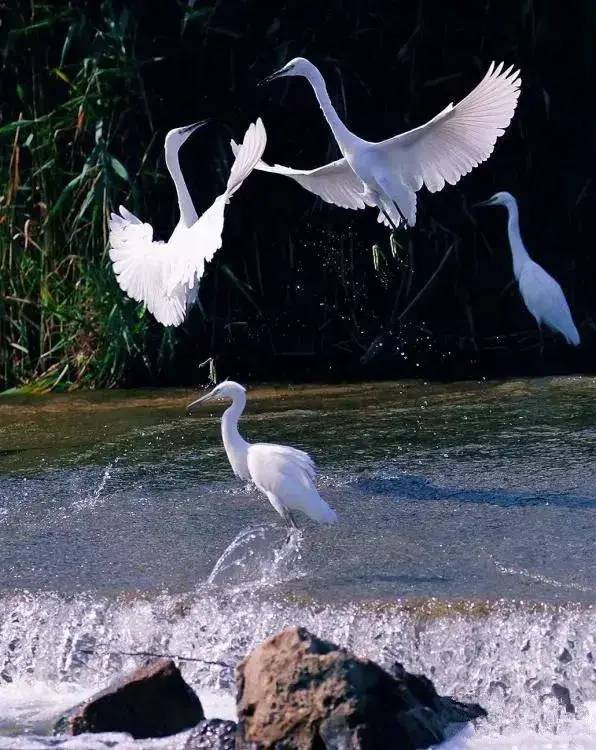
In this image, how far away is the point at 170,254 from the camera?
5742 millimetres

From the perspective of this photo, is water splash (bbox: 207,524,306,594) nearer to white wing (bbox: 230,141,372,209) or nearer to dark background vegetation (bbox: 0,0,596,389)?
white wing (bbox: 230,141,372,209)

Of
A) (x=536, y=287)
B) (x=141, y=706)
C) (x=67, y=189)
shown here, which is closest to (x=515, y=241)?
(x=536, y=287)

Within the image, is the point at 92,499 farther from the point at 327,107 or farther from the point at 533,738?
the point at 533,738

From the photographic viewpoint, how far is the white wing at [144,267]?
19.3ft

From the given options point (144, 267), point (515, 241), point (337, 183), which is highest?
point (337, 183)

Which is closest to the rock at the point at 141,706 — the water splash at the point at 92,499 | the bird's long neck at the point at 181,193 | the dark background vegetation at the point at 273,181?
the water splash at the point at 92,499

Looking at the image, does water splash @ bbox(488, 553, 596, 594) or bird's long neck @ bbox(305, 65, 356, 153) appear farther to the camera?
bird's long neck @ bbox(305, 65, 356, 153)

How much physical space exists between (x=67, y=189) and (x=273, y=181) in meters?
1.39

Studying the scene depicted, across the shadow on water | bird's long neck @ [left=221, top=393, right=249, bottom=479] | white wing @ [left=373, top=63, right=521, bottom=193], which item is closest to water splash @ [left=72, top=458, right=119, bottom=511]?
bird's long neck @ [left=221, top=393, right=249, bottom=479]

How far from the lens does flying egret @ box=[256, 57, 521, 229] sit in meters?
5.68

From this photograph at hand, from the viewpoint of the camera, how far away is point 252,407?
7215 millimetres

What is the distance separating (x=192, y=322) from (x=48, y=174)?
3.96ft

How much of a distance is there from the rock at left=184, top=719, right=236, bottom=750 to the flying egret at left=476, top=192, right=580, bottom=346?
4826 mm

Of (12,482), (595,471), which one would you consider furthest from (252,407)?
(595,471)
